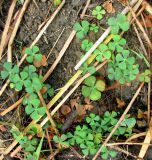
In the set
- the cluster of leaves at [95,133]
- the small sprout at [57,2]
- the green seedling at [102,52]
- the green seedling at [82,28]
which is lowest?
the cluster of leaves at [95,133]

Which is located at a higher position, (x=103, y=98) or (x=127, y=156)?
(x=103, y=98)

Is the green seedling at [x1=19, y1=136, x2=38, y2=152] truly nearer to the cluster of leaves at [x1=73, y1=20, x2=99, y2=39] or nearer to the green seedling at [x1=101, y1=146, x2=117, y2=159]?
the green seedling at [x1=101, y1=146, x2=117, y2=159]

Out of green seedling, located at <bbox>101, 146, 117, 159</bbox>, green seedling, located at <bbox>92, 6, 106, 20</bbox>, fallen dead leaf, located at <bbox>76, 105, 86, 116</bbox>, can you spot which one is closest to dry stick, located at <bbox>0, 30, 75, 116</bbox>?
green seedling, located at <bbox>92, 6, 106, 20</bbox>

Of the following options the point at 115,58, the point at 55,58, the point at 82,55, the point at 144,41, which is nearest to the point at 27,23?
the point at 55,58

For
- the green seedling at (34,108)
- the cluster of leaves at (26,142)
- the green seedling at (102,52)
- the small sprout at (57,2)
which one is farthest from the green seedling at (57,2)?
the cluster of leaves at (26,142)

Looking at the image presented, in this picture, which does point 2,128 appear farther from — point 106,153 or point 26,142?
point 106,153

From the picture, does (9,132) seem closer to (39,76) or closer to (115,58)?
(39,76)

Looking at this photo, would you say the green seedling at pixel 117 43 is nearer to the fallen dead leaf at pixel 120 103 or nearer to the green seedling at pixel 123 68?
the green seedling at pixel 123 68
